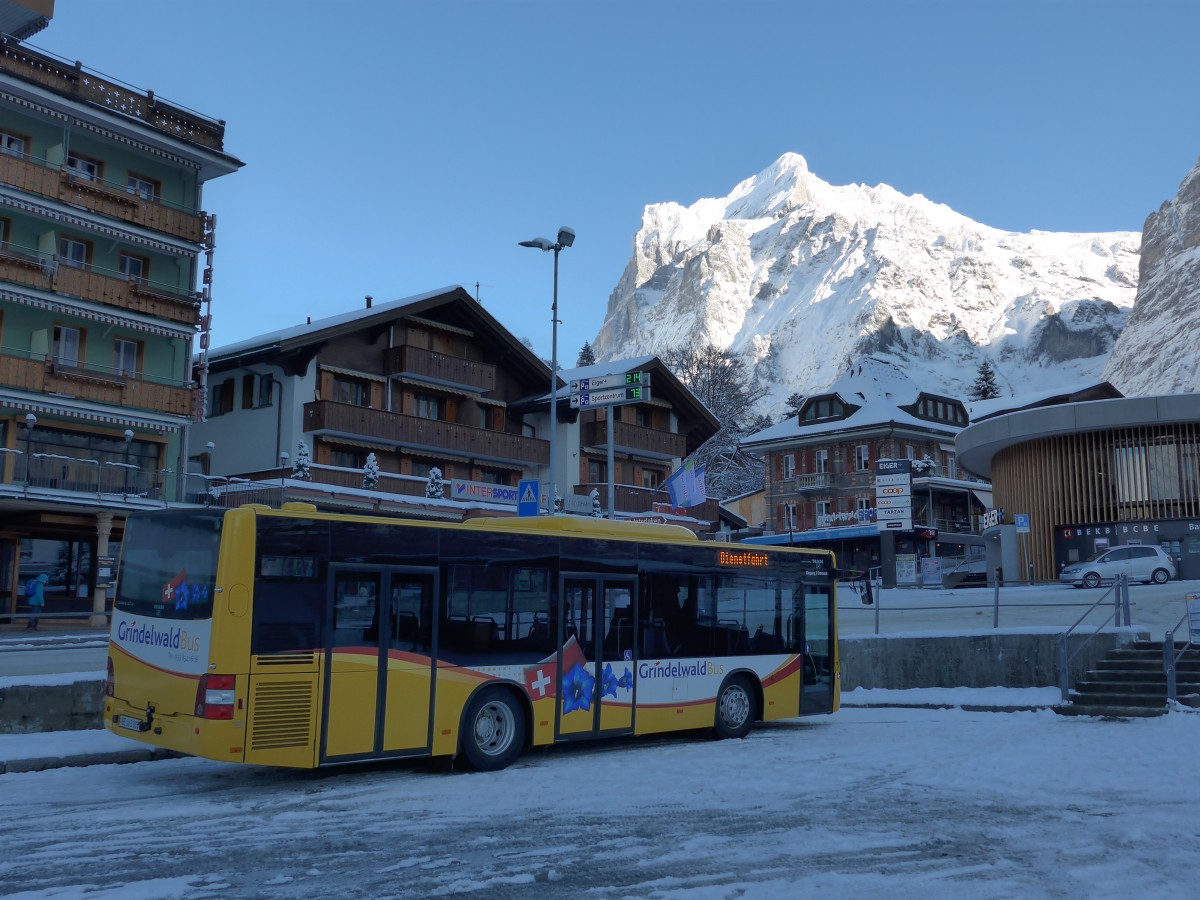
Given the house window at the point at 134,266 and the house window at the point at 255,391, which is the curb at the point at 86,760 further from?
the house window at the point at 255,391

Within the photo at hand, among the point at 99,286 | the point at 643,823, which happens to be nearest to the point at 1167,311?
the point at 99,286

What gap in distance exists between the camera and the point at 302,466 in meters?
36.0

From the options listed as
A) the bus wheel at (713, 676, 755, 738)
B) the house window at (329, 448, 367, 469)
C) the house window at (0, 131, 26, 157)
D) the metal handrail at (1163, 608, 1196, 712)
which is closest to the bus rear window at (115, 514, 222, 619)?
the bus wheel at (713, 676, 755, 738)

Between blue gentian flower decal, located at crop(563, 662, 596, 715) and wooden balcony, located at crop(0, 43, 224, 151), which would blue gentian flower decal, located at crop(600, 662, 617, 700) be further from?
wooden balcony, located at crop(0, 43, 224, 151)

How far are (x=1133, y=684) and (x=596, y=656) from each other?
8774 mm

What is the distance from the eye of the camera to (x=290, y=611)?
35.5 ft

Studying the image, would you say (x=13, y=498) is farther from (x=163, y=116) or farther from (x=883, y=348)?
(x=883, y=348)

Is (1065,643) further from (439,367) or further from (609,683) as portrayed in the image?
(439,367)

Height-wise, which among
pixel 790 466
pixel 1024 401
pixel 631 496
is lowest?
pixel 631 496

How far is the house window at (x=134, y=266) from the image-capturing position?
36344 mm

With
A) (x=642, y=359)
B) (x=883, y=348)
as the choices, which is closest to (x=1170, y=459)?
(x=642, y=359)

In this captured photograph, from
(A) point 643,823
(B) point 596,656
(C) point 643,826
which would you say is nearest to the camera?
(C) point 643,826

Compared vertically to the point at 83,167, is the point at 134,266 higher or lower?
lower

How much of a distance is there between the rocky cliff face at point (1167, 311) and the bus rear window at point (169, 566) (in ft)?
413
